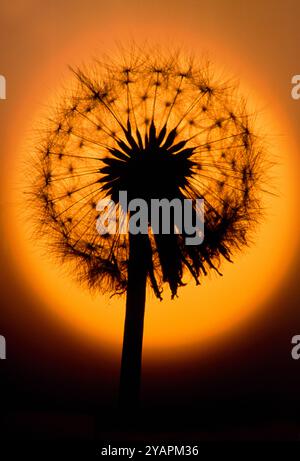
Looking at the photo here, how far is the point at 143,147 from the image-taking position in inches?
140

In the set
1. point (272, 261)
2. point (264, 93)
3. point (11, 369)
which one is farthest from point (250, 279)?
point (11, 369)

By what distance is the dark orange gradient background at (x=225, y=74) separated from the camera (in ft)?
12.4

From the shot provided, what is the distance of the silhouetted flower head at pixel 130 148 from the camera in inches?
142

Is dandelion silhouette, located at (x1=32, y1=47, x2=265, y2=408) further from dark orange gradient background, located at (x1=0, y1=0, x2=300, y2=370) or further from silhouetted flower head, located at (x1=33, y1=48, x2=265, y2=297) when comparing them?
dark orange gradient background, located at (x1=0, y1=0, x2=300, y2=370)

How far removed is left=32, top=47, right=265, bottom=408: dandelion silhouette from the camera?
3594 mm

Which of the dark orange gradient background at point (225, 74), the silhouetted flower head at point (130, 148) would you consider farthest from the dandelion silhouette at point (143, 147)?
the dark orange gradient background at point (225, 74)

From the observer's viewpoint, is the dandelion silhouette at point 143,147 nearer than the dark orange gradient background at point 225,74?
Yes

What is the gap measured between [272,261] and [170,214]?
0.73 metres

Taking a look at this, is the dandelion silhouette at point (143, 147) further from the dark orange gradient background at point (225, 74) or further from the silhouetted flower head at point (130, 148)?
the dark orange gradient background at point (225, 74)

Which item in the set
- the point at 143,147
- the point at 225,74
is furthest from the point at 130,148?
the point at 225,74

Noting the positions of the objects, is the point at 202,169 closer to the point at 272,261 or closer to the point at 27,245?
the point at 272,261

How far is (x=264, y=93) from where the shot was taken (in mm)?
3816

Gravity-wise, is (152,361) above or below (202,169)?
below

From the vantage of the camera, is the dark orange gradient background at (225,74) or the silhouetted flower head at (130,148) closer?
the silhouetted flower head at (130,148)
